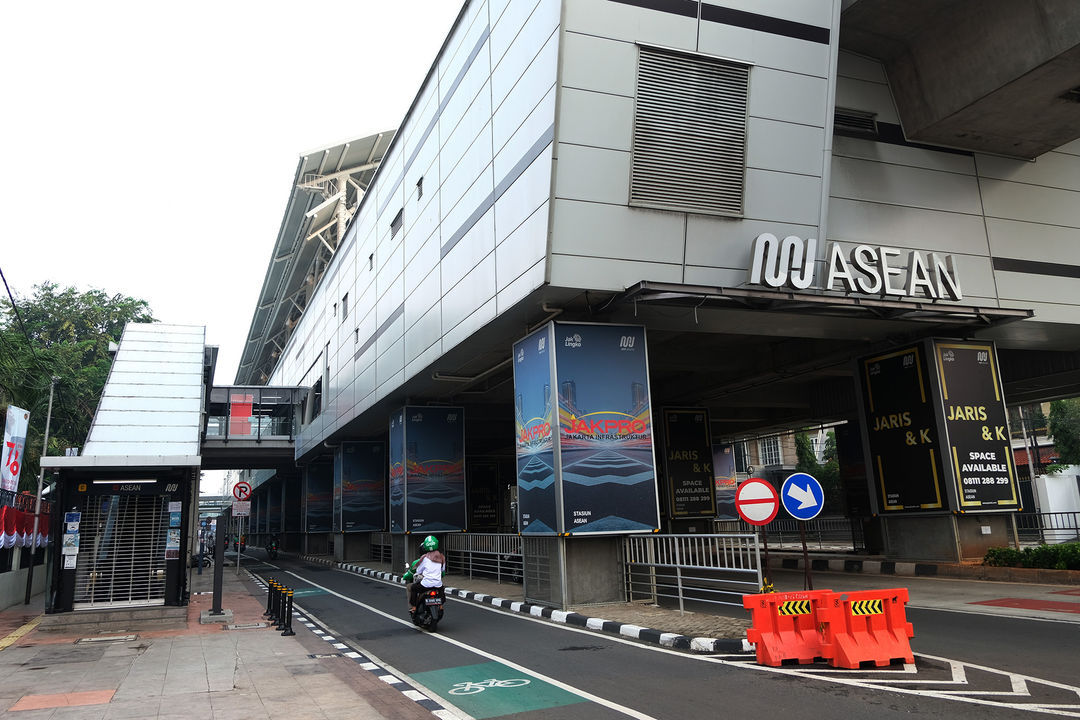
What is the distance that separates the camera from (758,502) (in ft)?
29.9

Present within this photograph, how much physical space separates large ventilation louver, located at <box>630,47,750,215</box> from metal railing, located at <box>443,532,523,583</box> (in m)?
9.13

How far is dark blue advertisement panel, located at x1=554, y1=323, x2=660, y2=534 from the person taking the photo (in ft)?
45.0

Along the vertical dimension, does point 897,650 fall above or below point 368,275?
below

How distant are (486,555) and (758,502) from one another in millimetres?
13546

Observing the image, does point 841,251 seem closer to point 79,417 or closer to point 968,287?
point 968,287

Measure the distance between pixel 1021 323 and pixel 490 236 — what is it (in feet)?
41.2

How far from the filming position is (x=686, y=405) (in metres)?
26.1

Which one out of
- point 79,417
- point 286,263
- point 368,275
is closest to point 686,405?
point 368,275

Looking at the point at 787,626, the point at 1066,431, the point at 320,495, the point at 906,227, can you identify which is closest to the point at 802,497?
the point at 787,626

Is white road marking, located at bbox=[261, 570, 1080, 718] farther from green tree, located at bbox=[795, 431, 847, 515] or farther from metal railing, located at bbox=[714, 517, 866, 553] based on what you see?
green tree, located at bbox=[795, 431, 847, 515]

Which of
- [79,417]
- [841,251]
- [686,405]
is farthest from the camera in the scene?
[79,417]

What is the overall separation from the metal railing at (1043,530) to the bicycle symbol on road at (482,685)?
20151mm

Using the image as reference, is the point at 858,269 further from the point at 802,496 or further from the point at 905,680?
the point at 905,680

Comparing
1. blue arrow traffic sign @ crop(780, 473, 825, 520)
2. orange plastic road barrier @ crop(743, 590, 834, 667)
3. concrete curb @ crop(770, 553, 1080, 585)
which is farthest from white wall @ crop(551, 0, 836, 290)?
concrete curb @ crop(770, 553, 1080, 585)
